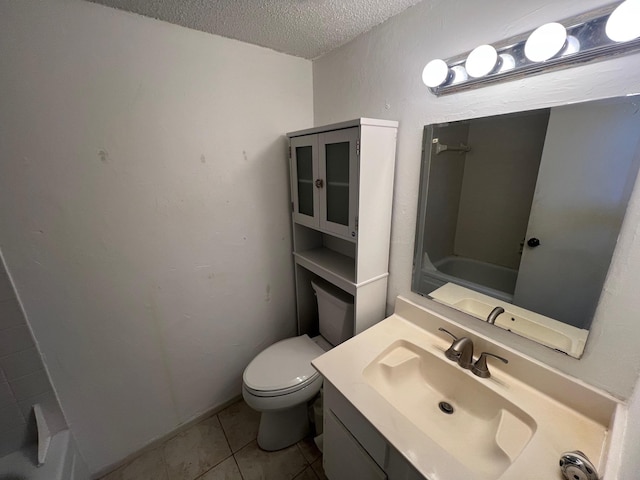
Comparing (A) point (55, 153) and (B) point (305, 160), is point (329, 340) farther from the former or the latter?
(A) point (55, 153)

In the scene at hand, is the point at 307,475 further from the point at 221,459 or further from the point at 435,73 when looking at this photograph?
the point at 435,73

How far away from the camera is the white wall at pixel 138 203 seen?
35.3 inches

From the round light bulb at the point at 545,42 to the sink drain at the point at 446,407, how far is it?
43.6 inches

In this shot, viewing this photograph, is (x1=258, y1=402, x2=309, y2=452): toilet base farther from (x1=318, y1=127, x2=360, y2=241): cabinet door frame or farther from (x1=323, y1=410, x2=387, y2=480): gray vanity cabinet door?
(x1=318, y1=127, x2=360, y2=241): cabinet door frame

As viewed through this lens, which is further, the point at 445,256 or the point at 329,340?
the point at 329,340

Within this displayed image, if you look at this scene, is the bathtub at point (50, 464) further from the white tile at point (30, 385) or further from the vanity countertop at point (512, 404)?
the vanity countertop at point (512, 404)

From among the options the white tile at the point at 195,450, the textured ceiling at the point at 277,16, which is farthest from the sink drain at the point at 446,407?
the textured ceiling at the point at 277,16

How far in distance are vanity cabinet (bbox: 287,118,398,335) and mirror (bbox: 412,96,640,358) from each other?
0.17 metres

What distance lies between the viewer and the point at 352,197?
1.08 metres

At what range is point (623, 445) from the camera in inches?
23.0

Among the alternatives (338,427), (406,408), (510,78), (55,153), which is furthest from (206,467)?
(510,78)

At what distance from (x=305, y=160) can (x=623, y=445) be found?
1402 mm

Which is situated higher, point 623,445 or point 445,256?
point 445,256

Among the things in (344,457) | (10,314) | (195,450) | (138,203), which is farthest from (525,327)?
(10,314)
